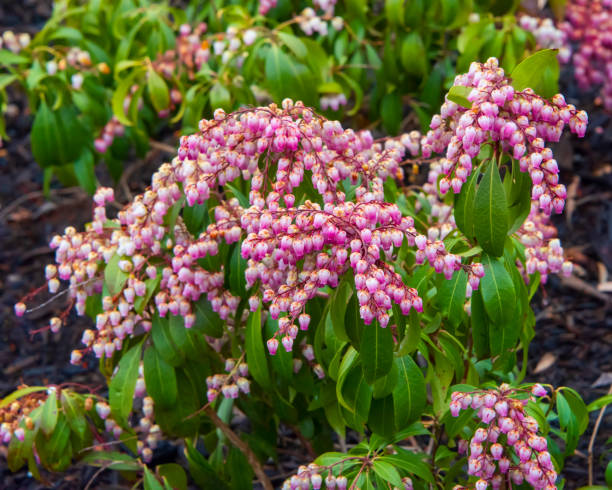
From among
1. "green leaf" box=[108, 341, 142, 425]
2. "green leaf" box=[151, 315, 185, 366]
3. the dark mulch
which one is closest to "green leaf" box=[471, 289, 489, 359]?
"green leaf" box=[151, 315, 185, 366]

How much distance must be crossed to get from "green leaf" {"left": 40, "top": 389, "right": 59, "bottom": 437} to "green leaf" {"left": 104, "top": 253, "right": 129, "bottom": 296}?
1.44 ft

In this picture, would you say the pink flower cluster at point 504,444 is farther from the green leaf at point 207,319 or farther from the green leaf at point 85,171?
the green leaf at point 85,171

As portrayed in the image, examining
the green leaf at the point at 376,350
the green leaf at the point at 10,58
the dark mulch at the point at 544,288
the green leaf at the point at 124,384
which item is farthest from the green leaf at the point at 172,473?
the green leaf at the point at 10,58

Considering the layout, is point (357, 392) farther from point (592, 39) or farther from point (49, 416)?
point (592, 39)

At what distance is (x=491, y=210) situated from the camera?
5.92 ft

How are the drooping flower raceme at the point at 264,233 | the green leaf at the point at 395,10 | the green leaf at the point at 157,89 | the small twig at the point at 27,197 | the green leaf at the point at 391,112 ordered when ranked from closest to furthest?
1. the drooping flower raceme at the point at 264,233
2. the green leaf at the point at 157,89
3. the green leaf at the point at 395,10
4. the green leaf at the point at 391,112
5. the small twig at the point at 27,197

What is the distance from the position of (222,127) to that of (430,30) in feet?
6.43

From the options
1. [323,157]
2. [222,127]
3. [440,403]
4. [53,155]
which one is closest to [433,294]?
[440,403]

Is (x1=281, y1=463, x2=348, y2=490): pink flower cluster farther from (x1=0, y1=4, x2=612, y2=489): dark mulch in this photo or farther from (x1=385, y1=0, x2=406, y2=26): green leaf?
(x1=385, y1=0, x2=406, y2=26): green leaf

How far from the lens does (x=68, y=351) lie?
3.87 meters

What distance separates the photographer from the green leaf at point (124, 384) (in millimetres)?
2314

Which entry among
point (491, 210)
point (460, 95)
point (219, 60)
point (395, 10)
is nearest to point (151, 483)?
point (491, 210)

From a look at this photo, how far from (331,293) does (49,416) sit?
968mm

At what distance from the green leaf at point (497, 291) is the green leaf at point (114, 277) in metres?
0.95
